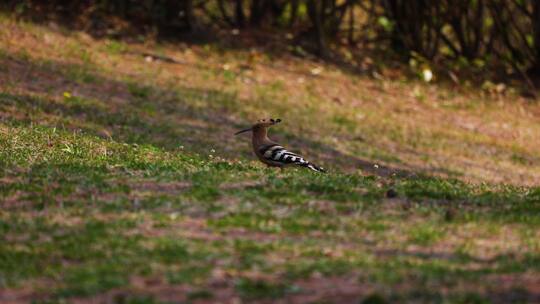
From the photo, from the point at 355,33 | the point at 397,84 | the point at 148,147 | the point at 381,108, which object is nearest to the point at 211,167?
the point at 148,147

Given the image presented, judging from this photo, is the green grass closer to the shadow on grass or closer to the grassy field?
the grassy field

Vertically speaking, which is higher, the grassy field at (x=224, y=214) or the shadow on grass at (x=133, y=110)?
the grassy field at (x=224, y=214)

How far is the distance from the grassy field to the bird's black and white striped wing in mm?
167

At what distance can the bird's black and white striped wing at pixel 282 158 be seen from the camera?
10.4 metres

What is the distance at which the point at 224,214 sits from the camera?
24.7 ft

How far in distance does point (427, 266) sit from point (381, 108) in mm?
12696

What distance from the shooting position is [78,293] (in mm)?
5852

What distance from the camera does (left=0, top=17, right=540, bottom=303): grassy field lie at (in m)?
6.00

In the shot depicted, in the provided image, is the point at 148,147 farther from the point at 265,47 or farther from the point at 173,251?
the point at 265,47

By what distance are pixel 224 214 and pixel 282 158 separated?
3029mm

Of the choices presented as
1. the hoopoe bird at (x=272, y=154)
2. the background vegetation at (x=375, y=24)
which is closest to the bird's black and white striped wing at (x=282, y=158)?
the hoopoe bird at (x=272, y=154)

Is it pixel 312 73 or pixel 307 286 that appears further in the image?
pixel 312 73

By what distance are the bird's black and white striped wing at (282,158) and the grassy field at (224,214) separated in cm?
17

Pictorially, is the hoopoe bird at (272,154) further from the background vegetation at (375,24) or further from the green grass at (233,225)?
the background vegetation at (375,24)
